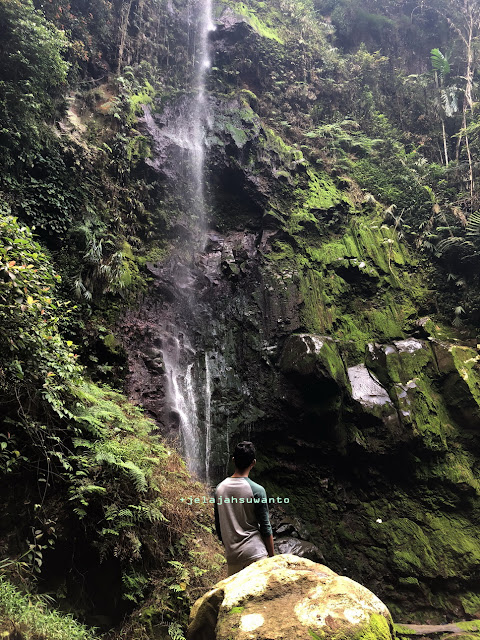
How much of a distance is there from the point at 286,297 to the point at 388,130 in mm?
10185

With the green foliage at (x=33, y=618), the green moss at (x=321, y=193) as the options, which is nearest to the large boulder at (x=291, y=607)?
the green foliage at (x=33, y=618)

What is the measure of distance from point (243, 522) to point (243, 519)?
0.9 inches

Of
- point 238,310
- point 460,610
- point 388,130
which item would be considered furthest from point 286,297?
point 388,130

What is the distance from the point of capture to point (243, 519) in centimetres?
279

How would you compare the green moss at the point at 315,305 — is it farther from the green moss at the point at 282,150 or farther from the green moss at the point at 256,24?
the green moss at the point at 256,24

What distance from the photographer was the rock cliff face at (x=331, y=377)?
26.1ft

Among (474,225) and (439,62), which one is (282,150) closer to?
(474,225)

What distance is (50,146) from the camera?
869 cm

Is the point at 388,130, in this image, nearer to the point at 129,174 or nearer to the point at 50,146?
the point at 129,174

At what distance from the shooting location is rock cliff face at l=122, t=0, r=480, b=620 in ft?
26.1

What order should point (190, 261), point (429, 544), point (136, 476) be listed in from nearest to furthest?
point (136, 476) → point (429, 544) → point (190, 261)

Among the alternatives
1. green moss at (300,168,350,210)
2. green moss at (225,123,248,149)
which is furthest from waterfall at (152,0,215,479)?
green moss at (300,168,350,210)

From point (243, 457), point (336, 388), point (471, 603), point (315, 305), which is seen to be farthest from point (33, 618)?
point (315, 305)

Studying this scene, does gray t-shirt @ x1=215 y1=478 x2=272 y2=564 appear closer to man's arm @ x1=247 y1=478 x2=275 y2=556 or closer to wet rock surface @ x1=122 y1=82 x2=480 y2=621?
man's arm @ x1=247 y1=478 x2=275 y2=556
